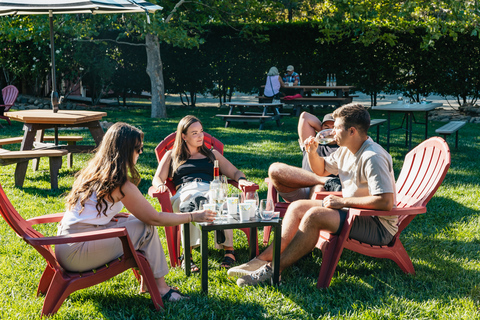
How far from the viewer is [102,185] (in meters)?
2.80

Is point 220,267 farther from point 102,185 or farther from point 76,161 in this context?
point 76,161

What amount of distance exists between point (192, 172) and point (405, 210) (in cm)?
184

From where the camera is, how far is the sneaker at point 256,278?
330 cm

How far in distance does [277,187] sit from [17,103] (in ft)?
43.9

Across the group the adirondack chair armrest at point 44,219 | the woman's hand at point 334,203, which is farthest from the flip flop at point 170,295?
the woman's hand at point 334,203

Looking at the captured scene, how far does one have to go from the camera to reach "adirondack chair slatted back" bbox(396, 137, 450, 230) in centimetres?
346

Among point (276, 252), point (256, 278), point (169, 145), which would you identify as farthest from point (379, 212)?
point (169, 145)

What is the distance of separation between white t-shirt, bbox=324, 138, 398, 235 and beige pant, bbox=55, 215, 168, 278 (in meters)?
1.40

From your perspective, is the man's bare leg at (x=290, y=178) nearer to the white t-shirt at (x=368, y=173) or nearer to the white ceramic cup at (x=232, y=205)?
the white t-shirt at (x=368, y=173)

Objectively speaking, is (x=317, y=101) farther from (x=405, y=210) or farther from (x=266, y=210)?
(x=266, y=210)

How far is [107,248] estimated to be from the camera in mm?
2850

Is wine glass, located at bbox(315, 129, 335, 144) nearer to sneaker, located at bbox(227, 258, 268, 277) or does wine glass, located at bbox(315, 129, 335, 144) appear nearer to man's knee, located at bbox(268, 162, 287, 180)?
man's knee, located at bbox(268, 162, 287, 180)

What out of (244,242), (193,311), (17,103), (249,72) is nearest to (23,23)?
(17,103)

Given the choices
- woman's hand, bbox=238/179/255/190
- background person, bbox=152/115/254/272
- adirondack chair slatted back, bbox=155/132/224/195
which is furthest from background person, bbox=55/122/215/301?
adirondack chair slatted back, bbox=155/132/224/195
